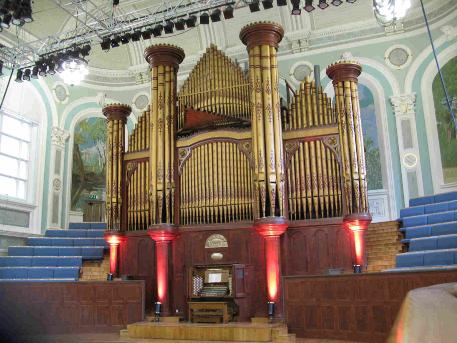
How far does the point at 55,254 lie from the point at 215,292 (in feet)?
13.8

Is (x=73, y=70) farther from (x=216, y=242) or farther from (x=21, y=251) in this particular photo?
(x=216, y=242)

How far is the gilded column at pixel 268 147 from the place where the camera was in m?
8.46

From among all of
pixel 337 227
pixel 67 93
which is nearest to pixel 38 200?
pixel 67 93

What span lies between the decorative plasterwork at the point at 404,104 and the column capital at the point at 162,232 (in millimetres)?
6184

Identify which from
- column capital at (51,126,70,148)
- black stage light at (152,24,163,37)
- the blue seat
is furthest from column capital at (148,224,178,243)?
column capital at (51,126,70,148)

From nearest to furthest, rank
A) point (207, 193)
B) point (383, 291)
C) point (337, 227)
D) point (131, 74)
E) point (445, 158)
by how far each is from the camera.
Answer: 1. point (383, 291)
2. point (337, 227)
3. point (207, 193)
4. point (445, 158)
5. point (131, 74)

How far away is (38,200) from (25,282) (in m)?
3.92

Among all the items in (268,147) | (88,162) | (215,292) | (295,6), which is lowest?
(215,292)

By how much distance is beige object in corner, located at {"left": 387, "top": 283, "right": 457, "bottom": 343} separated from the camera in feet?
2.52

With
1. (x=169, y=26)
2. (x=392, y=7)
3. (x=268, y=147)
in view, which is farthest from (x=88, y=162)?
(x=392, y=7)

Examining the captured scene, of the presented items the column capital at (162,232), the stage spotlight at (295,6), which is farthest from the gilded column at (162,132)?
the stage spotlight at (295,6)

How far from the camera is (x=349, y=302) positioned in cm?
718

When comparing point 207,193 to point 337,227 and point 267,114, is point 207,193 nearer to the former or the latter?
point 267,114

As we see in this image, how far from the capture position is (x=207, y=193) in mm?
9195
